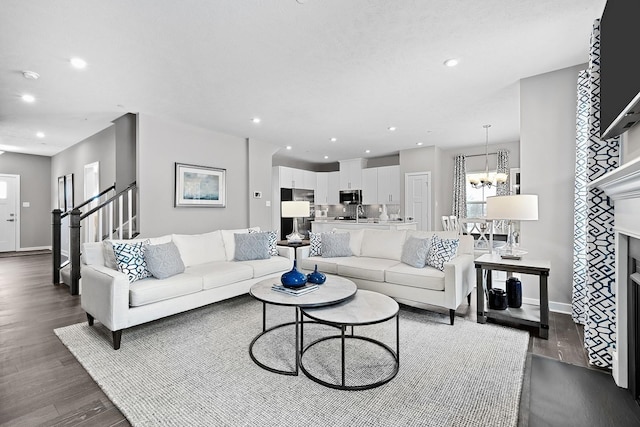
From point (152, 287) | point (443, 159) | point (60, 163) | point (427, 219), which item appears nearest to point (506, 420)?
point (152, 287)

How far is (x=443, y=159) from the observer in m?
7.60

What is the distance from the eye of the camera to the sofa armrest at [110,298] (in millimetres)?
2520

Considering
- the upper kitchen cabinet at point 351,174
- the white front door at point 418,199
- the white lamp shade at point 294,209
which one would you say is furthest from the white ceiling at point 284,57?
the upper kitchen cabinet at point 351,174

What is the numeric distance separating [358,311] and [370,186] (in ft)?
21.3

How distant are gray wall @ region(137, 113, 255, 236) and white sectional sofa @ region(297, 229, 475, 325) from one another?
2136 mm

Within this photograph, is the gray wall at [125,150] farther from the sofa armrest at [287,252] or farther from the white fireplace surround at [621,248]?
the white fireplace surround at [621,248]

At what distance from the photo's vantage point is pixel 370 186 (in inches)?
330

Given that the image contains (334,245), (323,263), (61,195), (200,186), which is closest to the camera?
(323,263)

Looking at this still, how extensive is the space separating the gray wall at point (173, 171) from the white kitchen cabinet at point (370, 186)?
11.5 ft

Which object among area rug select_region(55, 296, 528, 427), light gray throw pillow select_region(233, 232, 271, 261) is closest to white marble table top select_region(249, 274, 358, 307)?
area rug select_region(55, 296, 528, 427)

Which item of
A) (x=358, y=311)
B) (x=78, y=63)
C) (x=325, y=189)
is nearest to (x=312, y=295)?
(x=358, y=311)

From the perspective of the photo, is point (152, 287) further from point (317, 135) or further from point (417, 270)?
point (317, 135)

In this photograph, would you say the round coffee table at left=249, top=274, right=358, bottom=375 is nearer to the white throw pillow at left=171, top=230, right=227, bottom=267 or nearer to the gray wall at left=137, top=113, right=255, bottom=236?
the white throw pillow at left=171, top=230, right=227, bottom=267

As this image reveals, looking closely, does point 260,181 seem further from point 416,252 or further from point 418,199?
point 416,252
